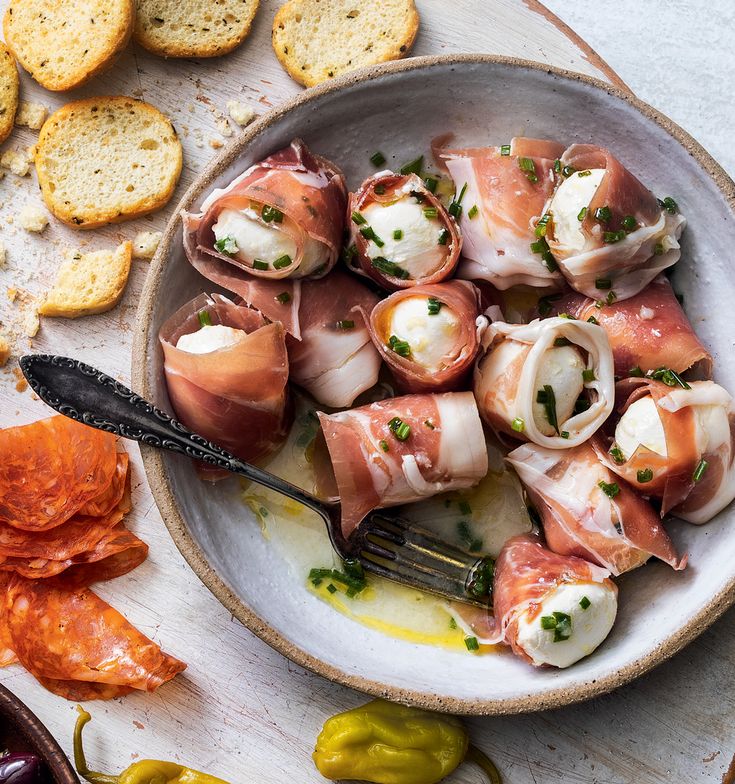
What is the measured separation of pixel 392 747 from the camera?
92.0 inches

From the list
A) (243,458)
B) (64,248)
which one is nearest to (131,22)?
(64,248)

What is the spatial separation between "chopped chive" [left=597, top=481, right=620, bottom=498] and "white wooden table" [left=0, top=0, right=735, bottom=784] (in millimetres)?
518

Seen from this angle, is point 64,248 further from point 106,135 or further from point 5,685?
point 5,685

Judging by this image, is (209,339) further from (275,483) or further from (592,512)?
(592,512)

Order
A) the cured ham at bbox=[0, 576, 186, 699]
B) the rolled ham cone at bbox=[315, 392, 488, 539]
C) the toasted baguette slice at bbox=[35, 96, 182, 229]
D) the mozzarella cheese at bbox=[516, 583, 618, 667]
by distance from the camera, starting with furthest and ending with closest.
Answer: the toasted baguette slice at bbox=[35, 96, 182, 229] < the cured ham at bbox=[0, 576, 186, 699] < the rolled ham cone at bbox=[315, 392, 488, 539] < the mozzarella cheese at bbox=[516, 583, 618, 667]

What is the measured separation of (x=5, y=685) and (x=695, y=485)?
1920mm

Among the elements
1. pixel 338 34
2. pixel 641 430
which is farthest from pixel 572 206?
pixel 338 34

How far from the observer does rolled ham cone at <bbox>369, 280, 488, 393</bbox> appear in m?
2.24

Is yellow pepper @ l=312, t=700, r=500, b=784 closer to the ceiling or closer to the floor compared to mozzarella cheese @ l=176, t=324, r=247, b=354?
closer to the floor

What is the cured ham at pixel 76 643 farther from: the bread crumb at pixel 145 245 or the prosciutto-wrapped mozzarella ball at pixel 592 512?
the prosciutto-wrapped mozzarella ball at pixel 592 512

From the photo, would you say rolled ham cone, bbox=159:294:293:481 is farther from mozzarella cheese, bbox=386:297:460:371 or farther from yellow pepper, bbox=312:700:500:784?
yellow pepper, bbox=312:700:500:784

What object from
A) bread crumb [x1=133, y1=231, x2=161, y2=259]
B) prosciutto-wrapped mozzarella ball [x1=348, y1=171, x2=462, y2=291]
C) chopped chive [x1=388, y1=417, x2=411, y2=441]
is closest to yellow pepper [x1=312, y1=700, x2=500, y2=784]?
chopped chive [x1=388, y1=417, x2=411, y2=441]

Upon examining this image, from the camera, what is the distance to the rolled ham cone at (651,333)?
2291 millimetres

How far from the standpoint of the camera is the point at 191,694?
2.45 meters
